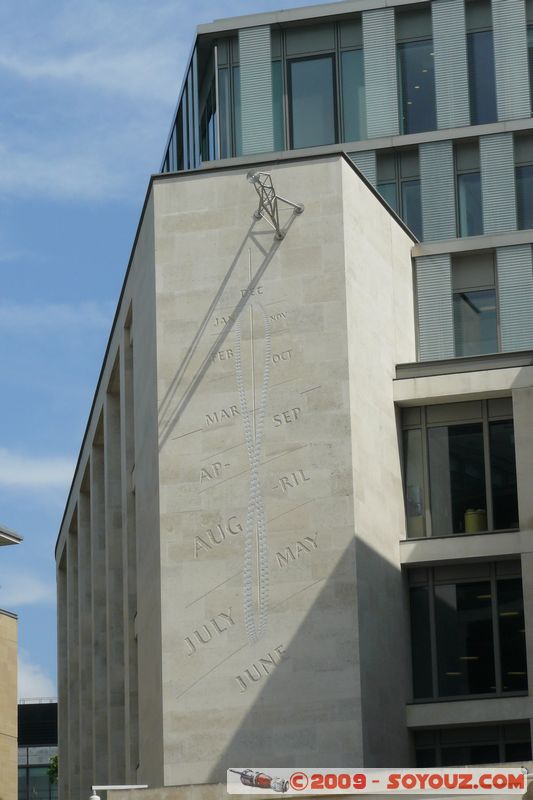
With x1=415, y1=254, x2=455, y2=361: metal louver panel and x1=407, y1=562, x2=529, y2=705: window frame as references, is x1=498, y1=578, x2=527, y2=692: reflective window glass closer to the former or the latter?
x1=407, y1=562, x2=529, y2=705: window frame

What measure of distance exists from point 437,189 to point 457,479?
12057 mm

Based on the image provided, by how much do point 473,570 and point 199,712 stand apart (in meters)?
8.03

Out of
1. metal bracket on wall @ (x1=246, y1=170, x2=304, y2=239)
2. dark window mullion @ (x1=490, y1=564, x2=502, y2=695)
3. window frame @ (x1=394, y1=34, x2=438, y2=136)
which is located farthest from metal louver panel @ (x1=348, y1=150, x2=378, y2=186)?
dark window mullion @ (x1=490, y1=564, x2=502, y2=695)

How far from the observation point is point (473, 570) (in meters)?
46.6

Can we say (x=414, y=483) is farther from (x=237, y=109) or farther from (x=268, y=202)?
(x=237, y=109)

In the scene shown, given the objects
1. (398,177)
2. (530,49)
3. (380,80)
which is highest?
(530,49)

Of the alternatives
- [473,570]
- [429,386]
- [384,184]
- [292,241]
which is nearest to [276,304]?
[292,241]

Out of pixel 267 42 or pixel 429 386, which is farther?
pixel 267 42

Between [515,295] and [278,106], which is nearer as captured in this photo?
[515,295]

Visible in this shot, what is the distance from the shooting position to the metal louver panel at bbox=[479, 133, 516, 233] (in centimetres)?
5531

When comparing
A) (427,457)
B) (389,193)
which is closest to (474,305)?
(389,193)

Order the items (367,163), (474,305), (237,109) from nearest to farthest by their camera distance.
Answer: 1. (474,305)
2. (367,163)
3. (237,109)

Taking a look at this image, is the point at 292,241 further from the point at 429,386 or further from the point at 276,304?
the point at 429,386

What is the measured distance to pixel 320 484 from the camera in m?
43.9
